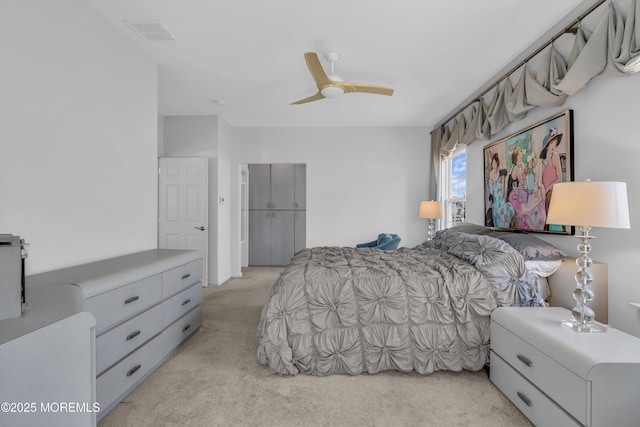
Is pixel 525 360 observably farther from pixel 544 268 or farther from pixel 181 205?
pixel 181 205

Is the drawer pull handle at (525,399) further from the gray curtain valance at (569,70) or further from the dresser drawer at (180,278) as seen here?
the dresser drawer at (180,278)

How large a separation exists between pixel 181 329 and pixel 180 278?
44 cm

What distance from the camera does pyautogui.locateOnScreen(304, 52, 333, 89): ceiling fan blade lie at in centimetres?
246

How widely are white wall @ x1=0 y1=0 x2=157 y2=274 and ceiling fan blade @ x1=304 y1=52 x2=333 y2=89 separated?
1.58 metres

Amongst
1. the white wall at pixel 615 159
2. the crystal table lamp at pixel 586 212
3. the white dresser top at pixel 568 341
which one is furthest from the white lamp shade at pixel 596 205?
the white dresser top at pixel 568 341

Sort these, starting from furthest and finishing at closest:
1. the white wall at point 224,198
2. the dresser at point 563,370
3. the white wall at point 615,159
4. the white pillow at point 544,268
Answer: the white wall at point 224,198 < the white pillow at point 544,268 < the white wall at point 615,159 < the dresser at point 563,370

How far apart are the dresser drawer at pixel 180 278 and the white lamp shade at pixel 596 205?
2.66 m

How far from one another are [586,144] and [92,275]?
10.9ft

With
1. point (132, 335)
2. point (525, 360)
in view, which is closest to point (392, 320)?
point (525, 360)

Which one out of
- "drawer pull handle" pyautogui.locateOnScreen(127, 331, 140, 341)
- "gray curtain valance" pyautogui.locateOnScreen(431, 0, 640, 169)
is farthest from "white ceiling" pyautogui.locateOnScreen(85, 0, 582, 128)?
"drawer pull handle" pyautogui.locateOnScreen(127, 331, 140, 341)

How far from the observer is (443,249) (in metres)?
3.08

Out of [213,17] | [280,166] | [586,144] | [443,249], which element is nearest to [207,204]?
[280,166]

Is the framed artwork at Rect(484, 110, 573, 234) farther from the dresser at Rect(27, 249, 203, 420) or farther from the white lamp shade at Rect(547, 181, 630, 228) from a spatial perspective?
the dresser at Rect(27, 249, 203, 420)

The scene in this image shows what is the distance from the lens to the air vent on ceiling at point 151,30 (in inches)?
94.9
